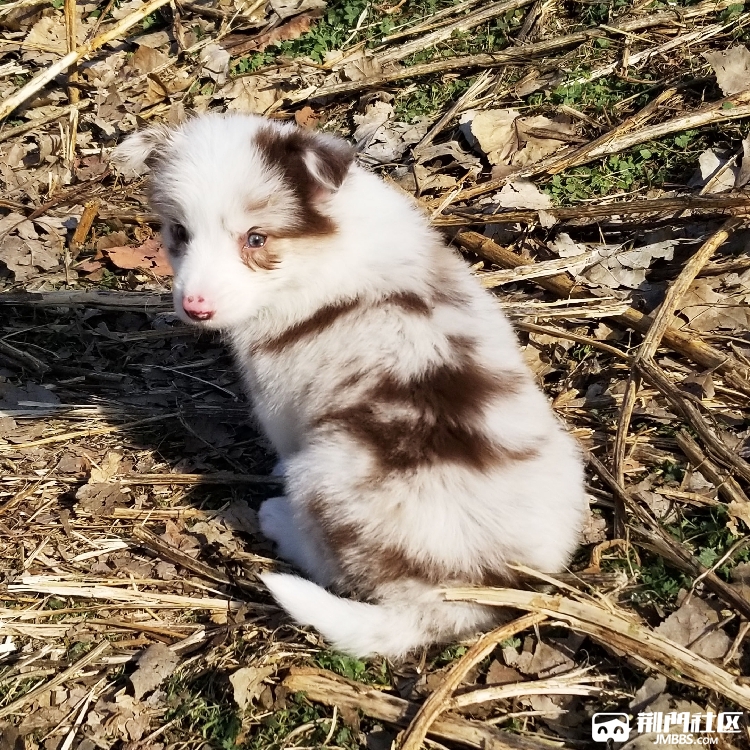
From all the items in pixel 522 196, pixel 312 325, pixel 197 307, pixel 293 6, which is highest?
pixel 293 6

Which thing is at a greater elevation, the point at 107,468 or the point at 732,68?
the point at 732,68

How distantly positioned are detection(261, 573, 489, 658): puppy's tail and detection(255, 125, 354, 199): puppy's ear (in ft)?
5.42

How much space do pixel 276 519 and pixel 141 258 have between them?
2.83 meters

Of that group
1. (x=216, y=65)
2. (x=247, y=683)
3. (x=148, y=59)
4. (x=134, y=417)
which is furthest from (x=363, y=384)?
(x=148, y=59)

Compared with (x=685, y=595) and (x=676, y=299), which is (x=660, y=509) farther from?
(x=676, y=299)

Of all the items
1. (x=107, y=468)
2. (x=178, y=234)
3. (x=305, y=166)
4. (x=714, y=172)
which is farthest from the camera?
(x=714, y=172)

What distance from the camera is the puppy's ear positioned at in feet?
11.2

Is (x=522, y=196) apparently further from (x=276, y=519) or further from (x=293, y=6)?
(x=293, y=6)

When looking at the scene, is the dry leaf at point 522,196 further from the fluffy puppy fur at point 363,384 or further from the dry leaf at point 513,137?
the fluffy puppy fur at point 363,384

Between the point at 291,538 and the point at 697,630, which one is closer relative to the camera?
the point at 697,630

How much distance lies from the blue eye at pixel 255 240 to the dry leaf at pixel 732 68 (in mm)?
3695

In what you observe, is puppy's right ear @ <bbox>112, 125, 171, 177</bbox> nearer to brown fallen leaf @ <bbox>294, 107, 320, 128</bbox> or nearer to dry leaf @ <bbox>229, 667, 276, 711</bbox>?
dry leaf @ <bbox>229, 667, 276, 711</bbox>

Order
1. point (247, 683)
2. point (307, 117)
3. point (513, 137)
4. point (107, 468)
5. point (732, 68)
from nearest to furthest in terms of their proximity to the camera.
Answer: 1. point (247, 683)
2. point (107, 468)
3. point (732, 68)
4. point (513, 137)
5. point (307, 117)

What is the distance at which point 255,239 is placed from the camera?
3.55 m
